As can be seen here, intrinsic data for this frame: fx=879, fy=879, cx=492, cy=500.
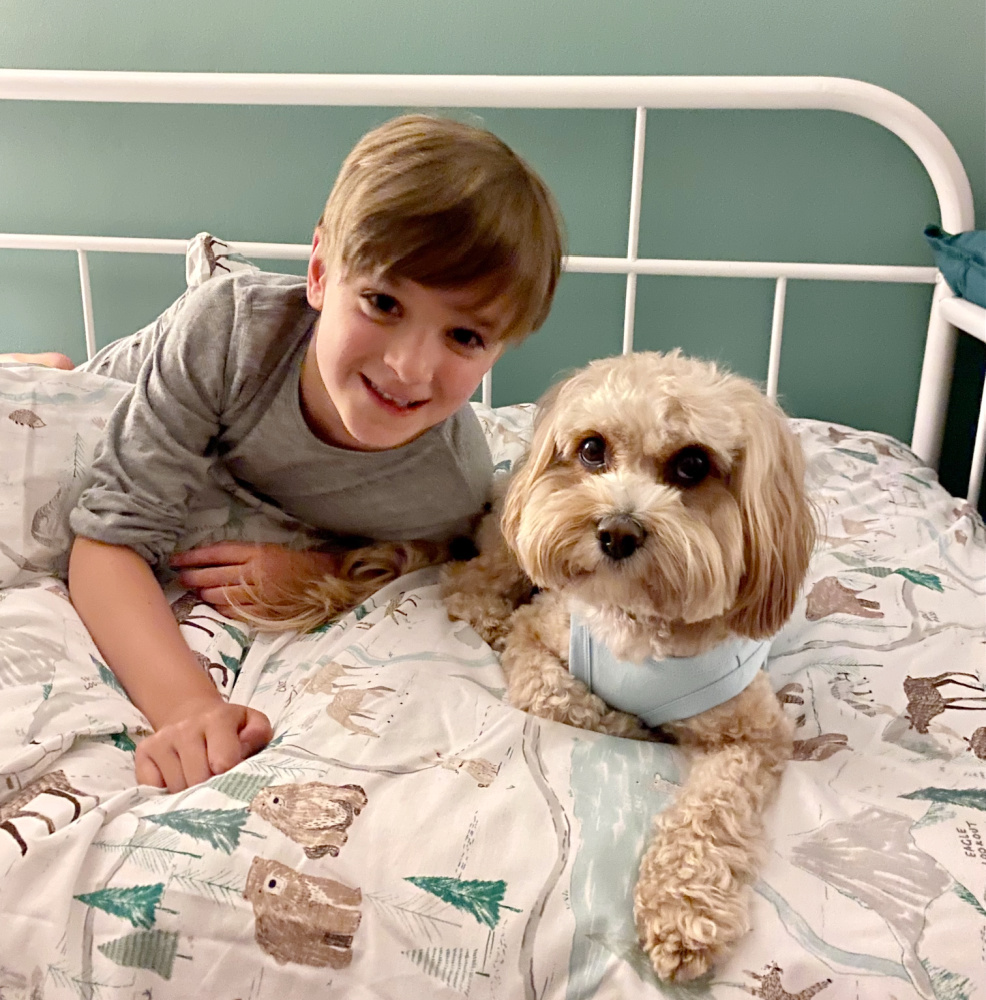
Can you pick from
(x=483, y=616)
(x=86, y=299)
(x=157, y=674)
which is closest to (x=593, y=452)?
(x=483, y=616)

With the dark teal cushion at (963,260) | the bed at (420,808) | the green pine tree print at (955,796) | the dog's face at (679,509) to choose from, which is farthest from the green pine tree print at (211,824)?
the dark teal cushion at (963,260)

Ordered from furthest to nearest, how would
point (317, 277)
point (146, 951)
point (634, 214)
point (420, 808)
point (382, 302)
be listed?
1. point (634, 214)
2. point (317, 277)
3. point (382, 302)
4. point (420, 808)
5. point (146, 951)

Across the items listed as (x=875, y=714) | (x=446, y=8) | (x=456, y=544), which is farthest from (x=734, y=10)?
(x=875, y=714)

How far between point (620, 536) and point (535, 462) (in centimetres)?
17

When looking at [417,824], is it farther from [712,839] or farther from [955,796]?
[955,796]

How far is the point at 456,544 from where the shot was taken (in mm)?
1263

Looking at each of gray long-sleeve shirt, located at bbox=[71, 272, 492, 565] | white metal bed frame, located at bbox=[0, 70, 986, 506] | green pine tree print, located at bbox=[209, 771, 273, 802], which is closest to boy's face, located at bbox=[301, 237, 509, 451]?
gray long-sleeve shirt, located at bbox=[71, 272, 492, 565]

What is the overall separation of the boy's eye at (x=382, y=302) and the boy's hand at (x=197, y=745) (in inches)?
17.1

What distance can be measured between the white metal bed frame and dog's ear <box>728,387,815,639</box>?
702 millimetres

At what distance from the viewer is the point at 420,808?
2.38ft

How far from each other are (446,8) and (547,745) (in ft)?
4.71

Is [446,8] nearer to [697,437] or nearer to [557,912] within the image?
[697,437]

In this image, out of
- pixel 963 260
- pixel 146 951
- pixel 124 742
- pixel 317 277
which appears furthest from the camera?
pixel 963 260

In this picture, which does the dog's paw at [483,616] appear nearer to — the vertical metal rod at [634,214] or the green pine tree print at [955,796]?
the green pine tree print at [955,796]
